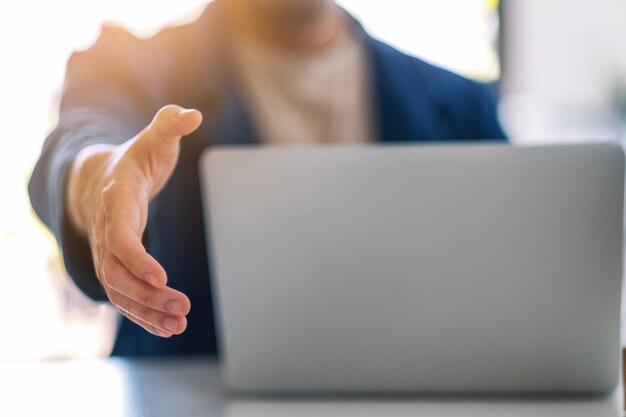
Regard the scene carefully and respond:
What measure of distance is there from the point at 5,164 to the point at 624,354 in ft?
6.23

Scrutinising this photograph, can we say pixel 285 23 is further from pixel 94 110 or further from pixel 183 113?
pixel 183 113

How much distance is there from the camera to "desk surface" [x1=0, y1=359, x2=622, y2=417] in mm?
583

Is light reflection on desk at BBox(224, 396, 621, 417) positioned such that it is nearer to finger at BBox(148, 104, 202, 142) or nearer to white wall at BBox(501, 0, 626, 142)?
finger at BBox(148, 104, 202, 142)

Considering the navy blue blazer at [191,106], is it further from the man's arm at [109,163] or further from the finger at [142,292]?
the finger at [142,292]

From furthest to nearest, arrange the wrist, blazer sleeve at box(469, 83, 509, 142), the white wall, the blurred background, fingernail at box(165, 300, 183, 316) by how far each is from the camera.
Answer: the white wall, the blurred background, blazer sleeve at box(469, 83, 509, 142), the wrist, fingernail at box(165, 300, 183, 316)

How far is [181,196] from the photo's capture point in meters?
1.05

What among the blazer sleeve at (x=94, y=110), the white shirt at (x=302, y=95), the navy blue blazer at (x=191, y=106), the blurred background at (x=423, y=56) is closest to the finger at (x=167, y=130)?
the blazer sleeve at (x=94, y=110)

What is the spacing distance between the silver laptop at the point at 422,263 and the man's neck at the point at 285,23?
576 mm

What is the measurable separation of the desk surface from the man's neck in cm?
57

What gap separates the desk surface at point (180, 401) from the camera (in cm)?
58

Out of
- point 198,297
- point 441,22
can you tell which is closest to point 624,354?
point 198,297

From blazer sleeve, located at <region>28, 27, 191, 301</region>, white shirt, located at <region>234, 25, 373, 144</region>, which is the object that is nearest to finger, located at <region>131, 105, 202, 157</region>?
blazer sleeve, located at <region>28, 27, 191, 301</region>

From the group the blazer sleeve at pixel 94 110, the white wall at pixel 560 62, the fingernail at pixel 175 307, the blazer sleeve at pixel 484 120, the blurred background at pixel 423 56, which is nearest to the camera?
the fingernail at pixel 175 307

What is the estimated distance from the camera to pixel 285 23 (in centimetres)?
112
